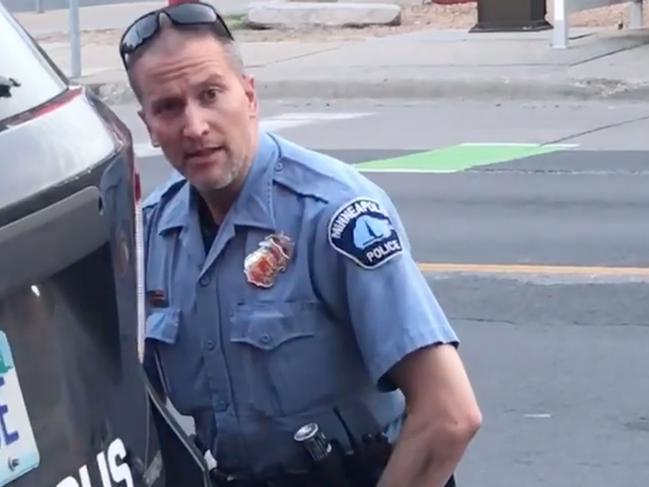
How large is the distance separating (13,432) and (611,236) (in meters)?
8.05

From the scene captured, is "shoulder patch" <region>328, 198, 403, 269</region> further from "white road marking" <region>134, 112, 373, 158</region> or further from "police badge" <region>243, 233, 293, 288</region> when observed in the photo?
"white road marking" <region>134, 112, 373, 158</region>

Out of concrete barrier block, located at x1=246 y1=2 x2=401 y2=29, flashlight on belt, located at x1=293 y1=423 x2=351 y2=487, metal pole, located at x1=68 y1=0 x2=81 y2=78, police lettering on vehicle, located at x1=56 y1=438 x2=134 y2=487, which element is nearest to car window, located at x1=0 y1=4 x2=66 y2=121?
police lettering on vehicle, located at x1=56 y1=438 x2=134 y2=487

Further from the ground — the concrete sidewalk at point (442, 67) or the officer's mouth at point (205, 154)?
the officer's mouth at point (205, 154)

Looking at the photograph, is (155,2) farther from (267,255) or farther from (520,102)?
(267,255)

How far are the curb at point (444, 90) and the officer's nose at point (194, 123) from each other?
13.7 m

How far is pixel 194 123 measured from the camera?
9.18ft

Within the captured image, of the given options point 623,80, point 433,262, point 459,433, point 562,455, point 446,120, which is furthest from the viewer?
point 623,80

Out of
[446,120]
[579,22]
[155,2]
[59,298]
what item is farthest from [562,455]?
[155,2]

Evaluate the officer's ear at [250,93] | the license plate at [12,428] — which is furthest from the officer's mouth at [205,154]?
the license plate at [12,428]

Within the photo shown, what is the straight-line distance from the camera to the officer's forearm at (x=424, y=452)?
282 cm

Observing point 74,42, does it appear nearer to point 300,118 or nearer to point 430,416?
point 300,118

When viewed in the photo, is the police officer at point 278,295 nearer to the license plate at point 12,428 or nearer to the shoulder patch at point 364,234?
the shoulder patch at point 364,234

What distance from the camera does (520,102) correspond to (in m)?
17.2

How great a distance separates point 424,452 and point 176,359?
45cm
